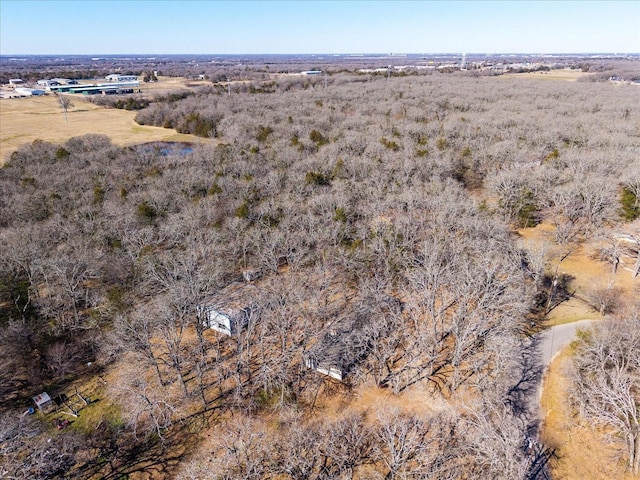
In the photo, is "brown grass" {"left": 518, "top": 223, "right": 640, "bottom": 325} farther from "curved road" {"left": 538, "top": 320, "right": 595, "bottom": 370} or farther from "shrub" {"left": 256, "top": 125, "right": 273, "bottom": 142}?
"shrub" {"left": 256, "top": 125, "right": 273, "bottom": 142}

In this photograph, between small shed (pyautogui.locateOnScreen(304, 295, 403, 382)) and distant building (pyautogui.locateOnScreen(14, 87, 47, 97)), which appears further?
distant building (pyautogui.locateOnScreen(14, 87, 47, 97))

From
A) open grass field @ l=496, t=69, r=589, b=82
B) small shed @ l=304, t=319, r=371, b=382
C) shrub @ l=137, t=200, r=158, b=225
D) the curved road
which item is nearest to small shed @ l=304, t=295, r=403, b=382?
small shed @ l=304, t=319, r=371, b=382

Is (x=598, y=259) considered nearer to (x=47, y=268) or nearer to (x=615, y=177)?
(x=615, y=177)

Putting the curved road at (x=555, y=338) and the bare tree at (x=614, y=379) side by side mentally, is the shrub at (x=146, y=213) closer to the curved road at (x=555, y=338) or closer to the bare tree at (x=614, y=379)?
the curved road at (x=555, y=338)

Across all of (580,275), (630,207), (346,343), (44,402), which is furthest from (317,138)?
(44,402)

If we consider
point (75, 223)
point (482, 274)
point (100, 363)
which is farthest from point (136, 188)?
point (482, 274)

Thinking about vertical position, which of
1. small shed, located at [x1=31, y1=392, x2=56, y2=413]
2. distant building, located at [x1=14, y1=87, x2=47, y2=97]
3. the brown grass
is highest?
distant building, located at [x1=14, y1=87, x2=47, y2=97]
